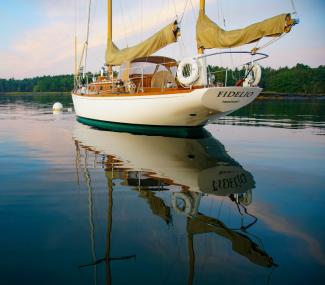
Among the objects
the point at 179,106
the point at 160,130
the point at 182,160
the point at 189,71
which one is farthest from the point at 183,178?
the point at 160,130

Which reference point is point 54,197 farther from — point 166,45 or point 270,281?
point 166,45

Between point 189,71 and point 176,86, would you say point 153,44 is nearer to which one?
point 176,86

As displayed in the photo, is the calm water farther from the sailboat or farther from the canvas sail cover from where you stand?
the canvas sail cover

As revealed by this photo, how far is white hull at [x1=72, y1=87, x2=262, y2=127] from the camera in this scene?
13719 millimetres

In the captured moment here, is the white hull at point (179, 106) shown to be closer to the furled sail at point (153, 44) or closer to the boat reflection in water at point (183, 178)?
the boat reflection in water at point (183, 178)

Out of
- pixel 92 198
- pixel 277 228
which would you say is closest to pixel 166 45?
pixel 92 198

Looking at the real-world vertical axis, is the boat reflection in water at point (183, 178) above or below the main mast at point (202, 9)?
below

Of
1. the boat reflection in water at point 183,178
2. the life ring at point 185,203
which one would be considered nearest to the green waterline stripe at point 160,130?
the boat reflection in water at point 183,178

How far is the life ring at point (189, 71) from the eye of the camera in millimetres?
13578

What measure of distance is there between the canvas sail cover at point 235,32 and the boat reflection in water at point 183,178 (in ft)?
14.6

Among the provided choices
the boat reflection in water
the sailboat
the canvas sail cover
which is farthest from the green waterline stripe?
the canvas sail cover

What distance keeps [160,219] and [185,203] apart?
3.02 feet

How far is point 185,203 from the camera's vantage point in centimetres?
598

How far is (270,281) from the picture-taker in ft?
11.4
